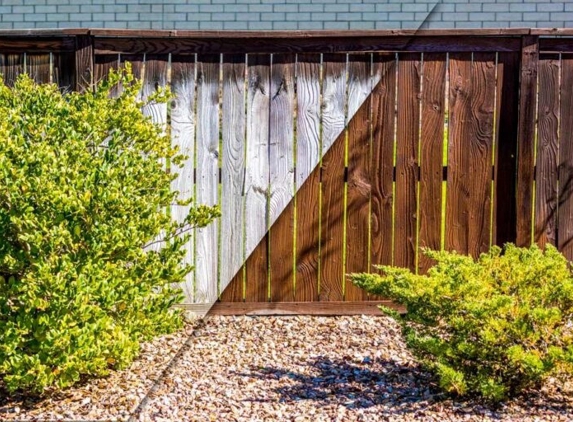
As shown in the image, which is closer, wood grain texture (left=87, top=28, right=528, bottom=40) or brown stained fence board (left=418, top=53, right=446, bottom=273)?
wood grain texture (left=87, top=28, right=528, bottom=40)

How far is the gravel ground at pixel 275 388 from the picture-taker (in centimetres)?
321

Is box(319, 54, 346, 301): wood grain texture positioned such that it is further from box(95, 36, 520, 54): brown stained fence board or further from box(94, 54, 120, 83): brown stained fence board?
box(94, 54, 120, 83): brown stained fence board

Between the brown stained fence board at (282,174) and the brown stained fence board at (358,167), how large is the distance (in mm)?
378

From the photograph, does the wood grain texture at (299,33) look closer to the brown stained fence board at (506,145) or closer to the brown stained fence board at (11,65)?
the brown stained fence board at (506,145)

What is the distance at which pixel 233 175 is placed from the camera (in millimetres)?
4586

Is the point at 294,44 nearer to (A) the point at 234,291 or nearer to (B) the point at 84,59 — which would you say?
(B) the point at 84,59

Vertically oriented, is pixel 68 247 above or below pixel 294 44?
below

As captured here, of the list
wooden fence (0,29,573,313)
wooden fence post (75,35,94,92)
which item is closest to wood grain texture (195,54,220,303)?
wooden fence (0,29,573,313)

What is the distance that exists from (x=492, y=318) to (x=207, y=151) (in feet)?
7.22

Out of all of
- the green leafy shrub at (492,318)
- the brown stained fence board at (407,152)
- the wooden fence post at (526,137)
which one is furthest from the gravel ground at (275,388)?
the wooden fence post at (526,137)

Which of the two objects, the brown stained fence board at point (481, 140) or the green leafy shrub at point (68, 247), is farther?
the brown stained fence board at point (481, 140)

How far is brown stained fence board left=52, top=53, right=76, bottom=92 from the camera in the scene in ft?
15.0

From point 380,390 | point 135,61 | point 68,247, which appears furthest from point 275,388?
point 135,61

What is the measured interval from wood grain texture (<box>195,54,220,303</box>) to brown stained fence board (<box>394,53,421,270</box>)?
3.90 ft
